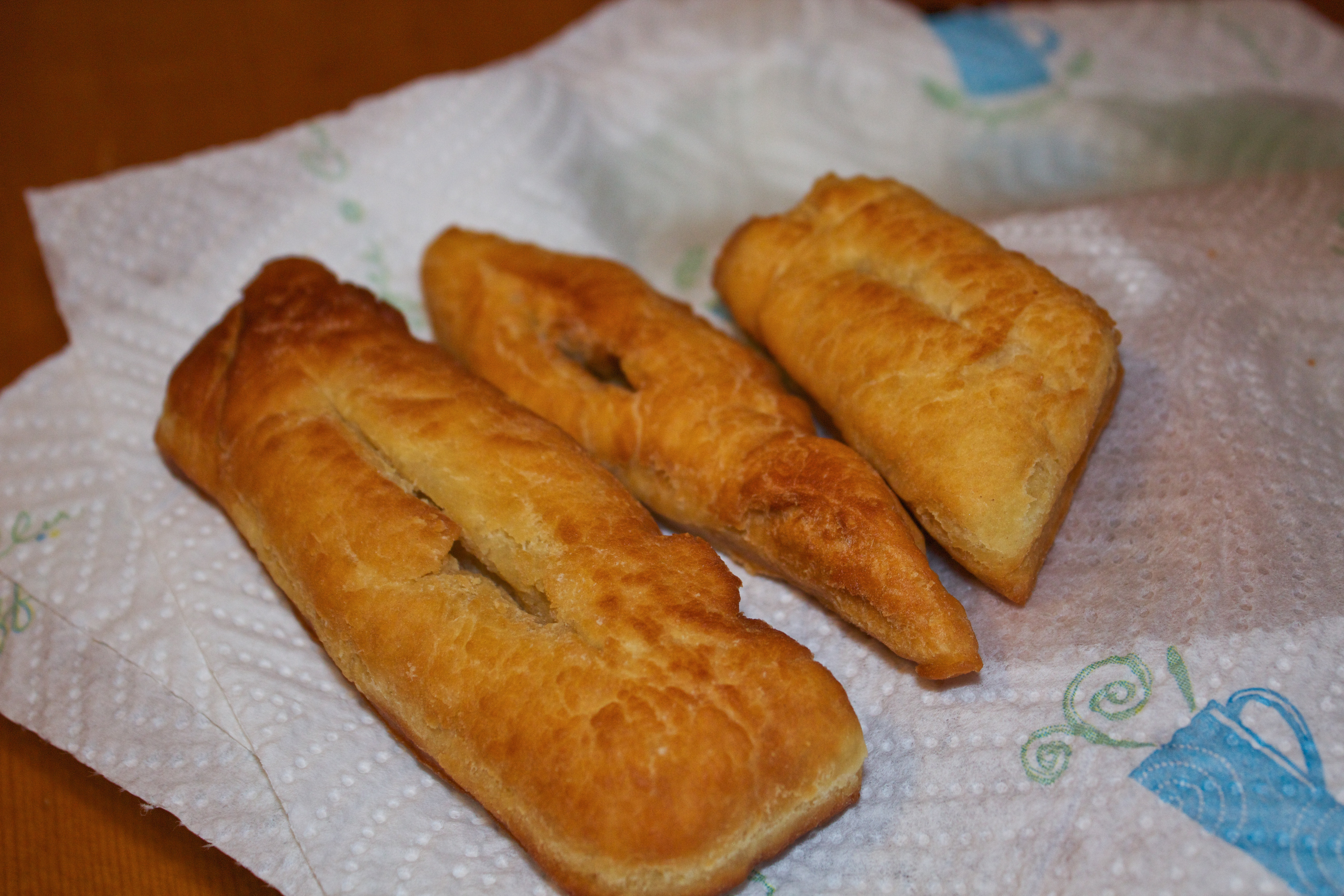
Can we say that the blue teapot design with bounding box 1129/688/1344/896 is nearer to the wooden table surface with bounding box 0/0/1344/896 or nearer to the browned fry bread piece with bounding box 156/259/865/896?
the browned fry bread piece with bounding box 156/259/865/896

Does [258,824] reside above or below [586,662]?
below

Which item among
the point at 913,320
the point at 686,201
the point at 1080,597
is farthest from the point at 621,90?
the point at 1080,597

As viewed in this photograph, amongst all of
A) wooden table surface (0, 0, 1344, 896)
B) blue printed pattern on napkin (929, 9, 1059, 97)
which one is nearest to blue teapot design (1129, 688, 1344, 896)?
blue printed pattern on napkin (929, 9, 1059, 97)

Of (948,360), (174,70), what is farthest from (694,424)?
(174,70)

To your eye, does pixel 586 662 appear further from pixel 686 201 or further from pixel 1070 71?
pixel 1070 71

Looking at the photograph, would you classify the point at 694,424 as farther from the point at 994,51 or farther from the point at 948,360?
the point at 994,51

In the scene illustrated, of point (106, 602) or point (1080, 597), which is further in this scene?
point (106, 602)

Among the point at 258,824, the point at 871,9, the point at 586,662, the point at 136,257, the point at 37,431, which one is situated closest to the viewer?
the point at 586,662

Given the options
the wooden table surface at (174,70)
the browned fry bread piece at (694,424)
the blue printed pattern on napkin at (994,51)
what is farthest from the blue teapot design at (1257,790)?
the wooden table surface at (174,70)
